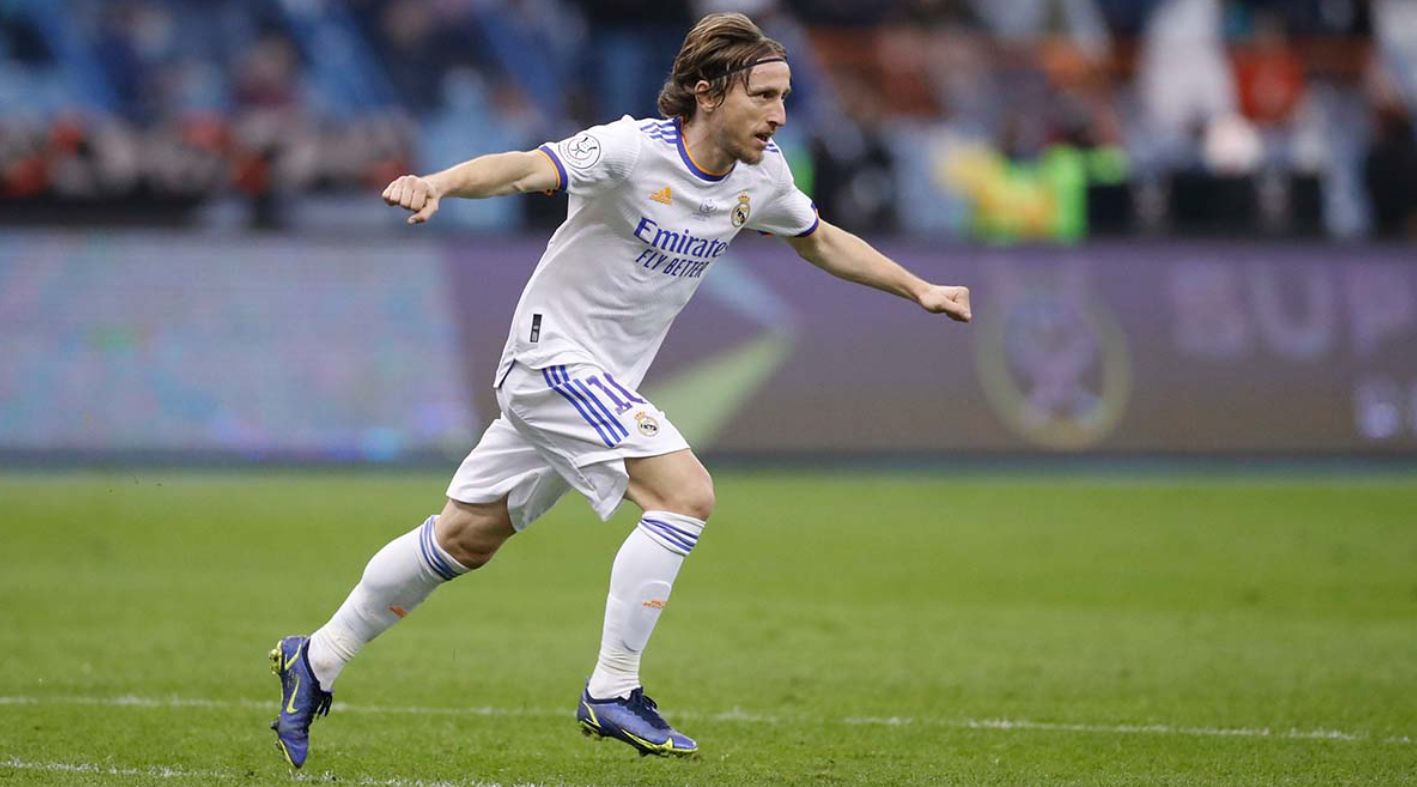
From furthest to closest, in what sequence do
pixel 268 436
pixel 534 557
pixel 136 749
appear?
pixel 268 436, pixel 534 557, pixel 136 749

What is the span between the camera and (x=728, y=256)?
1698 centimetres

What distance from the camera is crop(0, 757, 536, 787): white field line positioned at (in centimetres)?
616

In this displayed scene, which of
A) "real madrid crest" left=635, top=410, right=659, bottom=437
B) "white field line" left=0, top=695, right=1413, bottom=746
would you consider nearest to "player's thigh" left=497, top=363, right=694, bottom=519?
"real madrid crest" left=635, top=410, right=659, bottom=437

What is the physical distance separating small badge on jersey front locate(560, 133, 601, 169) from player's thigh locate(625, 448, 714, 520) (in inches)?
36.7

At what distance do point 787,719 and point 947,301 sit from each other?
1836 millimetres

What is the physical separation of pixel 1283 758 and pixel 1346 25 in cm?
1646

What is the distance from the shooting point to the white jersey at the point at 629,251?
20.8ft

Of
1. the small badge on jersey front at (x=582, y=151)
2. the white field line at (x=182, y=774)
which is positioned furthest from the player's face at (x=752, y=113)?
the white field line at (x=182, y=774)

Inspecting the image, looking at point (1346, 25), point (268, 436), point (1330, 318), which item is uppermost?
point (1346, 25)

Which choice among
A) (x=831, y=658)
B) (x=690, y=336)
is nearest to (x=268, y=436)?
(x=690, y=336)

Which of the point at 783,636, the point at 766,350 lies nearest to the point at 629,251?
the point at 783,636

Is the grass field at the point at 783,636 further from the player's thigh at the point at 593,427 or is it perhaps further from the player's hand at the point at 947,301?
the player's hand at the point at 947,301

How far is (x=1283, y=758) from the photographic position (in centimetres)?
685

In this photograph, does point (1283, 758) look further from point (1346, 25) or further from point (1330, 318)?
point (1346, 25)
